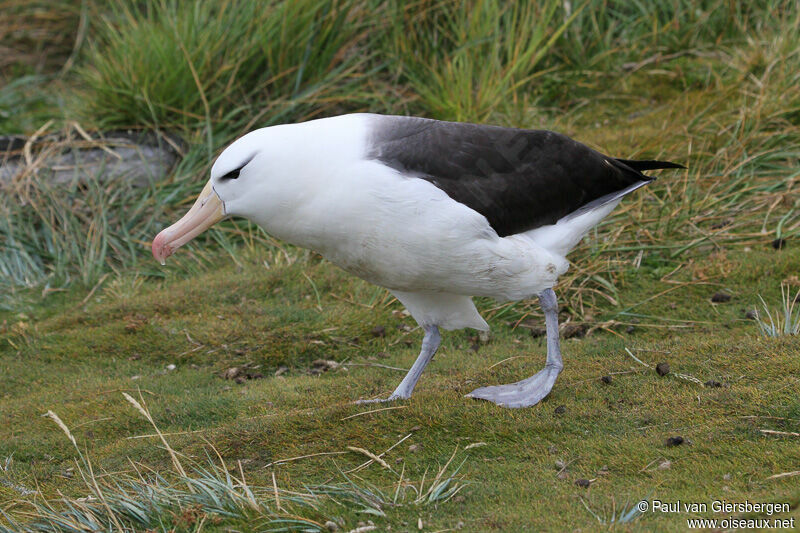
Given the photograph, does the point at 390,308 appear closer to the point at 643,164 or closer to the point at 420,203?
the point at 643,164

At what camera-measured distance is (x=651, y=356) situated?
4.65 meters

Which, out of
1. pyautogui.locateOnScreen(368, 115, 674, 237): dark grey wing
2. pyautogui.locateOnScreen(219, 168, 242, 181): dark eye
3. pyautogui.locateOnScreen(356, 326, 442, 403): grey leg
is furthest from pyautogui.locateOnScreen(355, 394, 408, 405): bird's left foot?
pyautogui.locateOnScreen(219, 168, 242, 181): dark eye

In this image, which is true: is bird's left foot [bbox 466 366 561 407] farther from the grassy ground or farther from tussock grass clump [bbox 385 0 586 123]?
tussock grass clump [bbox 385 0 586 123]

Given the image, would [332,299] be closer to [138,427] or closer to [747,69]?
[138,427]

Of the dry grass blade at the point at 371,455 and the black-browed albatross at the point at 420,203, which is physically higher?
the black-browed albatross at the point at 420,203

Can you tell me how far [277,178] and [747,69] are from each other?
5.13 metres

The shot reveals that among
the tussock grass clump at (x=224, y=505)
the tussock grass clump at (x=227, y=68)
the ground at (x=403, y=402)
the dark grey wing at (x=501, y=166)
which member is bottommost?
the ground at (x=403, y=402)

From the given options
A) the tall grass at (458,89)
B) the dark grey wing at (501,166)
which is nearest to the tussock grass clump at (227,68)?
the tall grass at (458,89)

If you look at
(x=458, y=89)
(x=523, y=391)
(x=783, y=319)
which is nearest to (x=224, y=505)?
(x=523, y=391)

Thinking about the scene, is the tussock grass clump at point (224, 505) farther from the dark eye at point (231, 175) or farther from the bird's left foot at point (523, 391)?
the dark eye at point (231, 175)

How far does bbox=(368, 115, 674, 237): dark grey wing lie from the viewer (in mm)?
3863

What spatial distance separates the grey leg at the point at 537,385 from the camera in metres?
4.14

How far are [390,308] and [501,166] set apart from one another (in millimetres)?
1972

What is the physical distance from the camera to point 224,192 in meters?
3.88
